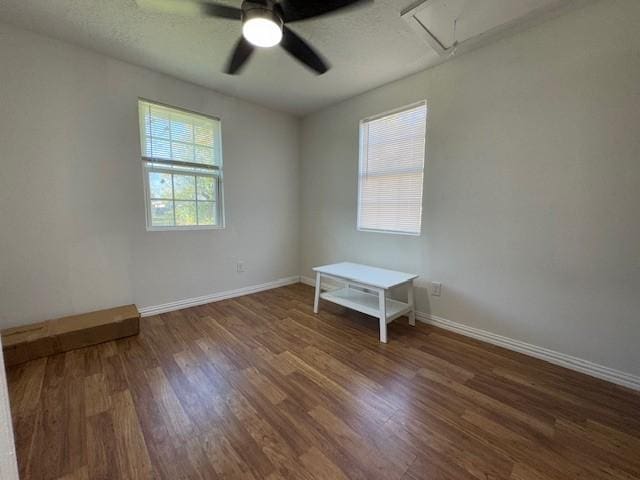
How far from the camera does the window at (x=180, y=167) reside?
8.89 feet

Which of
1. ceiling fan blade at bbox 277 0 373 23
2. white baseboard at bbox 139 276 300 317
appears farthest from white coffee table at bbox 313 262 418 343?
ceiling fan blade at bbox 277 0 373 23

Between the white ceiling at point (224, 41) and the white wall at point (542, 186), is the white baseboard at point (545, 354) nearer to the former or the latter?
the white wall at point (542, 186)

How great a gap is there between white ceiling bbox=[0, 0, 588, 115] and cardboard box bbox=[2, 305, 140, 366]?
2343 mm

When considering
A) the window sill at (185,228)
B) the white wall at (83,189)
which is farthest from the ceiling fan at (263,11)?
the window sill at (185,228)

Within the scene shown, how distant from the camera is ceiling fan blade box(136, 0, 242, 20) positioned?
4.80 feet

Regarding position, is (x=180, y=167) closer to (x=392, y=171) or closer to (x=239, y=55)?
(x=239, y=55)

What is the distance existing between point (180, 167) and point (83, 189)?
0.86 meters

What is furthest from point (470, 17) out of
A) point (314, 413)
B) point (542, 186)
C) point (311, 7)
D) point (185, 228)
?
point (185, 228)

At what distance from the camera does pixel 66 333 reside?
2.08 m

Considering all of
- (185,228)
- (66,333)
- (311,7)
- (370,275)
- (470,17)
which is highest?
(470,17)

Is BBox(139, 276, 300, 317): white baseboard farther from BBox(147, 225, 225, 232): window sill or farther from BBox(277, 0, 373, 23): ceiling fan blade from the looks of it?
BBox(277, 0, 373, 23): ceiling fan blade

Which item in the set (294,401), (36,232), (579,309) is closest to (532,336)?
(579,309)

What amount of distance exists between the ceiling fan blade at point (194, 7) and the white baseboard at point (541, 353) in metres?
2.91

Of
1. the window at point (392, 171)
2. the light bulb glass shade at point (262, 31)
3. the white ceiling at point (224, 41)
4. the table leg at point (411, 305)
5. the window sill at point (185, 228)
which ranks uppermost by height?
the white ceiling at point (224, 41)
